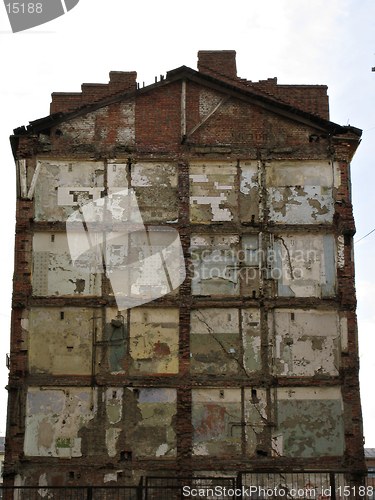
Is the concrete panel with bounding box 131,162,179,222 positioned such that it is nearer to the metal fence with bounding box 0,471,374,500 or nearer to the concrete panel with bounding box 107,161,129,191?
the concrete panel with bounding box 107,161,129,191

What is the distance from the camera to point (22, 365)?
17.5 m

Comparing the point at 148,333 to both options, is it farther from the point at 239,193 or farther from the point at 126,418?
the point at 239,193

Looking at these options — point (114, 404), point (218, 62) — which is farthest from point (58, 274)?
point (218, 62)

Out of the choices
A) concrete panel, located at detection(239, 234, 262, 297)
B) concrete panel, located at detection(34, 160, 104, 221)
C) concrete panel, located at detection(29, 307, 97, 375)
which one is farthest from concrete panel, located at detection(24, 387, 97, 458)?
concrete panel, located at detection(239, 234, 262, 297)

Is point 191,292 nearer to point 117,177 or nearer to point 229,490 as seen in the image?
point 117,177

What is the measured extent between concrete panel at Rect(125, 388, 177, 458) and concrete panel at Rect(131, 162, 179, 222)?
5.24 m

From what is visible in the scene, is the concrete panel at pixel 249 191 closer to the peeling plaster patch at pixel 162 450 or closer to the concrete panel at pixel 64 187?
the concrete panel at pixel 64 187

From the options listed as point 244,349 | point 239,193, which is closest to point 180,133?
point 239,193

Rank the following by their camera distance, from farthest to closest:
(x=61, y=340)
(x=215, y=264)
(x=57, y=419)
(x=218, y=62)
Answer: (x=218, y=62), (x=215, y=264), (x=61, y=340), (x=57, y=419)

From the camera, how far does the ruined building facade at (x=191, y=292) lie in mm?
17109

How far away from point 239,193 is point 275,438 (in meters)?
7.32

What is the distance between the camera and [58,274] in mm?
18141
